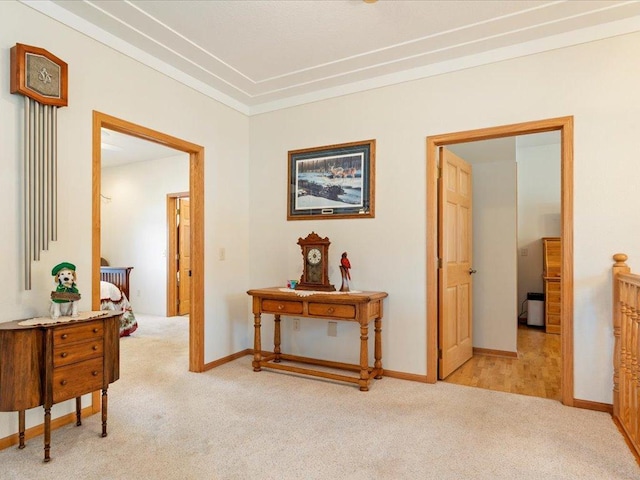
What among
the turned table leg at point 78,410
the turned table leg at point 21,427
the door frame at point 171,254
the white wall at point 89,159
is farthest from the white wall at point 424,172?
the door frame at point 171,254

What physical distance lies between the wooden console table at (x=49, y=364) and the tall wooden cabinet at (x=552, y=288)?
18.3 feet

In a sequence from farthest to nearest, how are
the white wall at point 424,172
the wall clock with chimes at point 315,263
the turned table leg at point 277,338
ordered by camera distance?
the turned table leg at point 277,338
the wall clock with chimes at point 315,263
the white wall at point 424,172

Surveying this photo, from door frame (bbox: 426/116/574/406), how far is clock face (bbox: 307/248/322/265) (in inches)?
36.5

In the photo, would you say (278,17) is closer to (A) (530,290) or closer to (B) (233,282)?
(B) (233,282)

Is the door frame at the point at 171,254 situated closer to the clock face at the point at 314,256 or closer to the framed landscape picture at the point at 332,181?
the framed landscape picture at the point at 332,181

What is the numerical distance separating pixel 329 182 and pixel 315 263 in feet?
2.60

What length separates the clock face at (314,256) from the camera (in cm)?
352

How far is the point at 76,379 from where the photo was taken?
2.22 m

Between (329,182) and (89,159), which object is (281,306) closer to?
(329,182)

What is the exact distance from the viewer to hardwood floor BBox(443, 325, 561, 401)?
3.21 metres

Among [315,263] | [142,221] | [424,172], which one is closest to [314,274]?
[315,263]

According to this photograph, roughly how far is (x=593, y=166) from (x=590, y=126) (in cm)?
28

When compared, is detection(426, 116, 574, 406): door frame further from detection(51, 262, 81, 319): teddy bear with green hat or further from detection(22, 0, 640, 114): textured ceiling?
detection(51, 262, 81, 319): teddy bear with green hat

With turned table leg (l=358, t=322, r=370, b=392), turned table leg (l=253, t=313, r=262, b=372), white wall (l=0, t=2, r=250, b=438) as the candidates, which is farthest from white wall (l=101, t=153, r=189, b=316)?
turned table leg (l=358, t=322, r=370, b=392)
